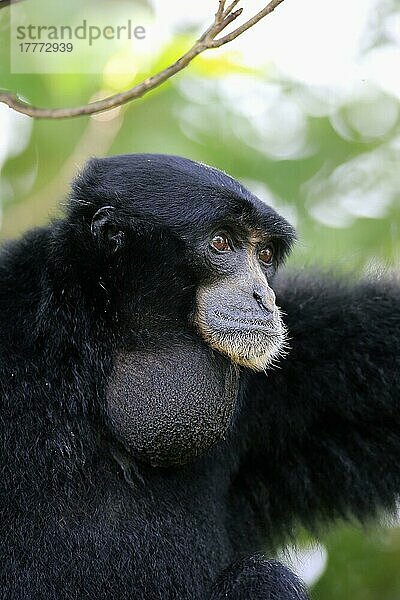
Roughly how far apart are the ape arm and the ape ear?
1.18 metres

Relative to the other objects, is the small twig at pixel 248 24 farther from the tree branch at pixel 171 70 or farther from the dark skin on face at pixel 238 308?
the dark skin on face at pixel 238 308

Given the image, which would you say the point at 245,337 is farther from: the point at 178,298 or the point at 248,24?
the point at 248,24

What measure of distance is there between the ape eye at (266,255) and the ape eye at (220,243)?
302 mm

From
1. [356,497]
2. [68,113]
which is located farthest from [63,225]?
[356,497]

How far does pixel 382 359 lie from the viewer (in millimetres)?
6129

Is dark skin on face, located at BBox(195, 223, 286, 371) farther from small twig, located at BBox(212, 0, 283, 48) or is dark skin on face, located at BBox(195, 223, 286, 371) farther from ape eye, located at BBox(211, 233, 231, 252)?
small twig, located at BBox(212, 0, 283, 48)

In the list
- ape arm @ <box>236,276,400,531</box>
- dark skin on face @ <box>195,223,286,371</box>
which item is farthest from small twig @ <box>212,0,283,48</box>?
ape arm @ <box>236,276,400,531</box>

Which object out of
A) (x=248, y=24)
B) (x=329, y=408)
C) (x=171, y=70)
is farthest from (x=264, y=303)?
(x=248, y=24)

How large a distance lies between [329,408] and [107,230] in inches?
71.2

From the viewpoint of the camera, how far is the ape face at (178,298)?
5238 millimetres

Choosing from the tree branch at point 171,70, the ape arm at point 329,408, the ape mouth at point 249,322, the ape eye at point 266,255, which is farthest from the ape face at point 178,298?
the tree branch at point 171,70

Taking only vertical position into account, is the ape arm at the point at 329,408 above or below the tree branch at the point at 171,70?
below

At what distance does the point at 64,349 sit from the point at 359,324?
1.84 m

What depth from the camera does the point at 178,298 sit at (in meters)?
5.35
